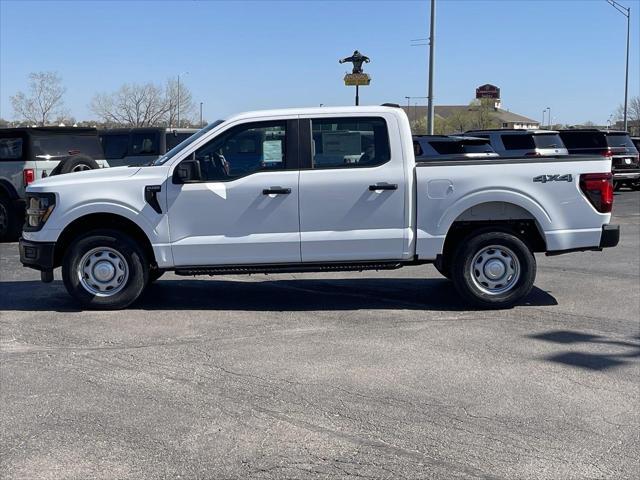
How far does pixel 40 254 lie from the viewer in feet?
25.4

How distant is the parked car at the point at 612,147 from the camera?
23.0 meters

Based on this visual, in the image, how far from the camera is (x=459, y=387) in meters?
5.50

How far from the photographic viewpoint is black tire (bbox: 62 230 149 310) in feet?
25.3

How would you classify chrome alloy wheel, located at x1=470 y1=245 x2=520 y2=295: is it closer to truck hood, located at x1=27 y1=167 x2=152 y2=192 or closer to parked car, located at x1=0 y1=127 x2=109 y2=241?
truck hood, located at x1=27 y1=167 x2=152 y2=192

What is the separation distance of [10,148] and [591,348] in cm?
1081

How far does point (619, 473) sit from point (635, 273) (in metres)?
6.51

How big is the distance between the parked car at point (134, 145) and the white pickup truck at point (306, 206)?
11.4m

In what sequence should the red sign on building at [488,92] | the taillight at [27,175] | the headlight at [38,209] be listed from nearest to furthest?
the headlight at [38,209]
the taillight at [27,175]
the red sign on building at [488,92]

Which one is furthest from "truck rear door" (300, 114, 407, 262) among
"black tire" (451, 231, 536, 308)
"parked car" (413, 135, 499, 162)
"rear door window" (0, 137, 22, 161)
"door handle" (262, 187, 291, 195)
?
"parked car" (413, 135, 499, 162)

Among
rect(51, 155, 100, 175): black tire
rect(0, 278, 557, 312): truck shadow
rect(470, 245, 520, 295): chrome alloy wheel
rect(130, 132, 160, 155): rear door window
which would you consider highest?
rect(130, 132, 160, 155): rear door window

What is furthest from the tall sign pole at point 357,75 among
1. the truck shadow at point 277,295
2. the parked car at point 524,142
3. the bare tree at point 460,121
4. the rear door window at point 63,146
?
the bare tree at point 460,121

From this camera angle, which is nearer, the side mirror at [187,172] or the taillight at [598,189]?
the side mirror at [187,172]

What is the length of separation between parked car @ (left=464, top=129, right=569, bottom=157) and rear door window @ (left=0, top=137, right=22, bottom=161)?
11.3 metres

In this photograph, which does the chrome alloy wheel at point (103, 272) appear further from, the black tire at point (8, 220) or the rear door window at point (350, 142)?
the black tire at point (8, 220)
